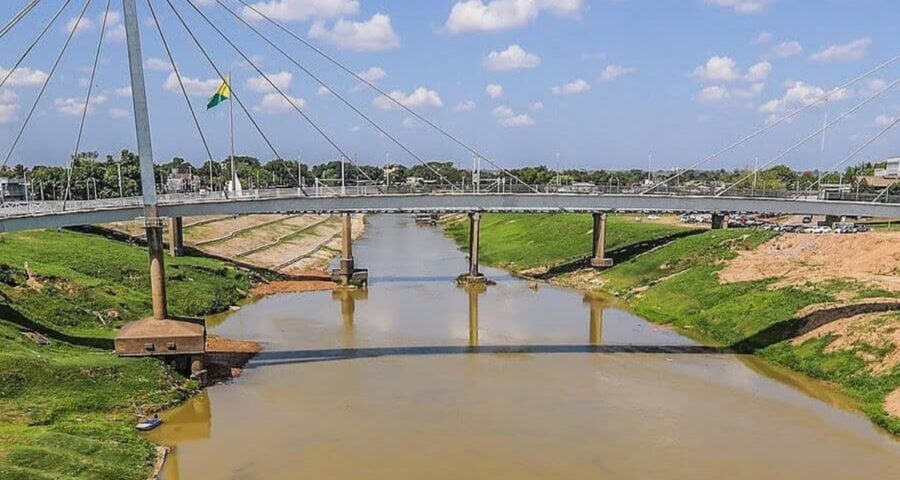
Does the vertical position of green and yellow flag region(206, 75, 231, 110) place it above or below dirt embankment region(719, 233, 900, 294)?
above

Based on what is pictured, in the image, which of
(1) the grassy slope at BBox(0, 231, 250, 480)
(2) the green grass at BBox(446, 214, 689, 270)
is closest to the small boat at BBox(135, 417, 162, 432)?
(1) the grassy slope at BBox(0, 231, 250, 480)

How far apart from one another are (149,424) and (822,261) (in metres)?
40.8

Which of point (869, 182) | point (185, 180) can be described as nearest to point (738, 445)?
point (869, 182)

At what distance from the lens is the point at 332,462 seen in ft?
69.2

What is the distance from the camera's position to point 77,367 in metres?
24.9

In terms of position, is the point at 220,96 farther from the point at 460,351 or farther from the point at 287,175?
the point at 287,175

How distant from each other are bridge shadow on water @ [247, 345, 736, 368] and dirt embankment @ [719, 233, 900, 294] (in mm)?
9503

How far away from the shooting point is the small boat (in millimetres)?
22719

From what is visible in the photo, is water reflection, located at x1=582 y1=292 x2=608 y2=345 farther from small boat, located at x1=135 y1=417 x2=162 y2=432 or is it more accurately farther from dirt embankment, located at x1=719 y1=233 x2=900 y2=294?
small boat, located at x1=135 y1=417 x2=162 y2=432

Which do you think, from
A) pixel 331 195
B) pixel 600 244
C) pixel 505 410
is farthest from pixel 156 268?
pixel 600 244

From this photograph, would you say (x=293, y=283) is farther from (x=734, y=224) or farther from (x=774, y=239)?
(x=734, y=224)

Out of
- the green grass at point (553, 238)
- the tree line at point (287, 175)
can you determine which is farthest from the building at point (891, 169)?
the green grass at point (553, 238)

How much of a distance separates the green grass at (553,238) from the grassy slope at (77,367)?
29.7 meters

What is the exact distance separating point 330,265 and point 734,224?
41.4 meters
